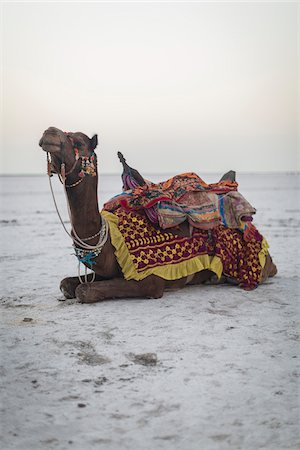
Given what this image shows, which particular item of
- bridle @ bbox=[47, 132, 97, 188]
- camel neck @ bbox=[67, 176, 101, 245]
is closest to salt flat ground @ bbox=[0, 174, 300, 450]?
camel neck @ bbox=[67, 176, 101, 245]

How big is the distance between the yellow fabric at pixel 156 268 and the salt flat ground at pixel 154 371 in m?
0.25

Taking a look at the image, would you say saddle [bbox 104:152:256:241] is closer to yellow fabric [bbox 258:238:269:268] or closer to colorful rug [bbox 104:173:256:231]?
colorful rug [bbox 104:173:256:231]

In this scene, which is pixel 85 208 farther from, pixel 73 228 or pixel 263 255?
pixel 263 255

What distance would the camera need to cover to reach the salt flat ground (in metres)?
2.76

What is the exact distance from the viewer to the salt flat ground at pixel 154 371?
2762 millimetres

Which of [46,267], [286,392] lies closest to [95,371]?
[286,392]

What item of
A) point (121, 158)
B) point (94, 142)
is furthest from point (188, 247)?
point (94, 142)

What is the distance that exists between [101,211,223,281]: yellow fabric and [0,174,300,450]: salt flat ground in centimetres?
25

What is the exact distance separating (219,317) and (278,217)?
11601 mm

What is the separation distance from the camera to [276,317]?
190 inches

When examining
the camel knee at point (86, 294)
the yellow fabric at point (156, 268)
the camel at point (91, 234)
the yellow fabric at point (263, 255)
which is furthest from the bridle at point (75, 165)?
the yellow fabric at point (263, 255)

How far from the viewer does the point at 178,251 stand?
5.45 metres

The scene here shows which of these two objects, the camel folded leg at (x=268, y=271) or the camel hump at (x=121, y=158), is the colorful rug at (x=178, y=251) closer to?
the camel folded leg at (x=268, y=271)

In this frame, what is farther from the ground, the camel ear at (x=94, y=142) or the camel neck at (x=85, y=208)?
A: the camel ear at (x=94, y=142)
